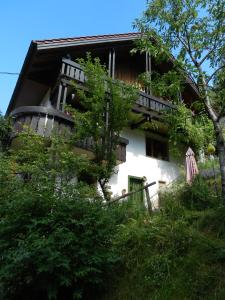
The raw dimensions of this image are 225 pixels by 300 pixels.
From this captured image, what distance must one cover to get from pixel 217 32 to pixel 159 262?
5495 millimetres

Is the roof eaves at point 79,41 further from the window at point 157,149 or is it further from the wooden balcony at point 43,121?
the window at point 157,149

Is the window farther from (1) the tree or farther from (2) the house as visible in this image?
(1) the tree

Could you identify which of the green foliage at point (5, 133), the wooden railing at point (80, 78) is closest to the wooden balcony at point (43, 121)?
the green foliage at point (5, 133)

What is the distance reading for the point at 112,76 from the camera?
588 inches

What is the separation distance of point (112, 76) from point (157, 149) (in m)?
4.62

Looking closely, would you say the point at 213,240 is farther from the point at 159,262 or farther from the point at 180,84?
the point at 180,84

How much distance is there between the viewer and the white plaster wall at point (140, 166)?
14.6 m

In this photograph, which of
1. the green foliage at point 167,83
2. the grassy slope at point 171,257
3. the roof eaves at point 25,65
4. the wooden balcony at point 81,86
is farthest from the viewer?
the roof eaves at point 25,65

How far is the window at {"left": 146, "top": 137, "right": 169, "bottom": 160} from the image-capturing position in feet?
55.0

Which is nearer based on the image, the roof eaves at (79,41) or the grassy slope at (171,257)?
the grassy slope at (171,257)

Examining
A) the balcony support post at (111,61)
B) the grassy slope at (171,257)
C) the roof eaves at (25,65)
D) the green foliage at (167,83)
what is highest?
the balcony support post at (111,61)

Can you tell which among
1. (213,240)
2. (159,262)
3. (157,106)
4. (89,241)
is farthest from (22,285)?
(157,106)

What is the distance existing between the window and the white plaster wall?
40cm

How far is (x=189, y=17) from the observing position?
8258 millimetres
